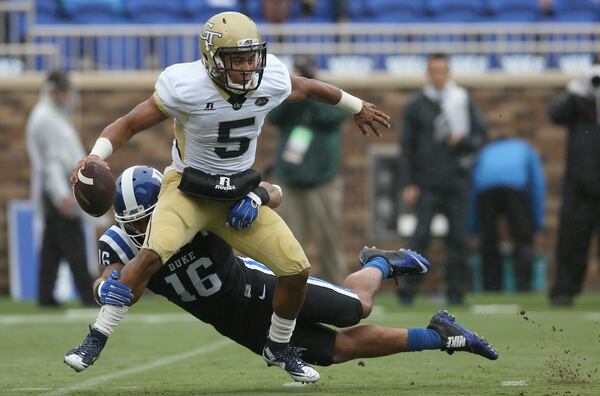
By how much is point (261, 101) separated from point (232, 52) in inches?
12.6

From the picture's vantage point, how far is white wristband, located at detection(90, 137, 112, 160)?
6293 millimetres

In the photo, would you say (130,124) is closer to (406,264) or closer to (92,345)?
(92,345)

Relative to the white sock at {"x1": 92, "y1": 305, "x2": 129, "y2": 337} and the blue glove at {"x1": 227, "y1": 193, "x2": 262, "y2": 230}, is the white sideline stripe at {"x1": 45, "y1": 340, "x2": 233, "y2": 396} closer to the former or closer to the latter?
the white sock at {"x1": 92, "y1": 305, "x2": 129, "y2": 337}

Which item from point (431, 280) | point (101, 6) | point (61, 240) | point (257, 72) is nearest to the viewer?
point (257, 72)

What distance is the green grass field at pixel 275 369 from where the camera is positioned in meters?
6.59

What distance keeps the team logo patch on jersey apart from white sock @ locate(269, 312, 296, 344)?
98cm

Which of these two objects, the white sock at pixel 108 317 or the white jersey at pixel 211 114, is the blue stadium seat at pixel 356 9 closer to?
the white jersey at pixel 211 114

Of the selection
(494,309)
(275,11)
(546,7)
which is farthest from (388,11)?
(494,309)

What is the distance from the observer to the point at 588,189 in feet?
37.1

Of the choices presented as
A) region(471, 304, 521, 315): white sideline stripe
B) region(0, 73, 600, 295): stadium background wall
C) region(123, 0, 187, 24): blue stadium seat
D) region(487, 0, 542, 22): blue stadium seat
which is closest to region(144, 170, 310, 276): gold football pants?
region(471, 304, 521, 315): white sideline stripe

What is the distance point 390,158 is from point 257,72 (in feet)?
27.0

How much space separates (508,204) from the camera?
44.7 ft

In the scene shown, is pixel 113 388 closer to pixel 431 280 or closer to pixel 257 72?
pixel 257 72

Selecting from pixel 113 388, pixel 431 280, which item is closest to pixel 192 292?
pixel 113 388
